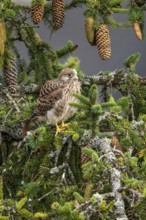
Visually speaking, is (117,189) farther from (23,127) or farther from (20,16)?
(20,16)

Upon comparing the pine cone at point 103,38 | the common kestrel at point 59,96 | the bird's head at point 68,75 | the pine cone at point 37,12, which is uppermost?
the pine cone at point 37,12

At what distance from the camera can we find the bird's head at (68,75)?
19.0 ft

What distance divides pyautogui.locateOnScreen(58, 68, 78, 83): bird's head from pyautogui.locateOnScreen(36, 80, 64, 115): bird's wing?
56mm

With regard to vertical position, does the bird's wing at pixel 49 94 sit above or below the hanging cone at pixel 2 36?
below

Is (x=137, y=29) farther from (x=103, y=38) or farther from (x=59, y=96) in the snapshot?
(x=59, y=96)

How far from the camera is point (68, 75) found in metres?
5.82

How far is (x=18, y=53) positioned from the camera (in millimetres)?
6320

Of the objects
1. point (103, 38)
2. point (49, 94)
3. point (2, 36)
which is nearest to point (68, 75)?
point (49, 94)

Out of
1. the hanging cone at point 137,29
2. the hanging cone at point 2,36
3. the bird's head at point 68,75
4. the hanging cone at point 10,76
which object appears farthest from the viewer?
the hanging cone at point 10,76

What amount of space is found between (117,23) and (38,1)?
0.48 meters

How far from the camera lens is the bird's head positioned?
5796mm

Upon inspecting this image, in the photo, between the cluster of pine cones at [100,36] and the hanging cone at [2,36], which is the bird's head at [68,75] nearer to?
the cluster of pine cones at [100,36]

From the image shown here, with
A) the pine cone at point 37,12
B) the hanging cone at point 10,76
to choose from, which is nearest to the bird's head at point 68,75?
the hanging cone at point 10,76

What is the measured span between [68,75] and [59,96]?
17 centimetres
